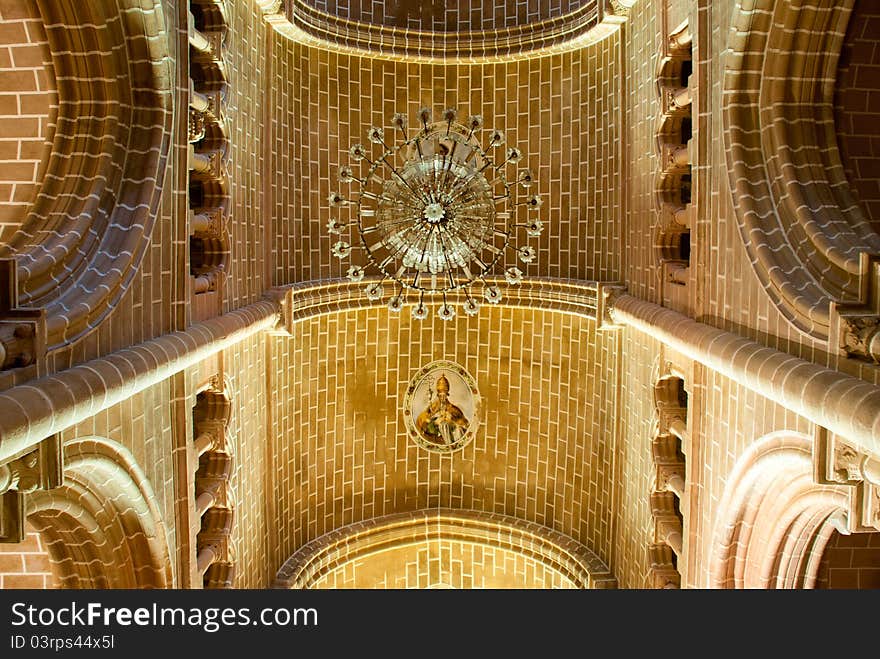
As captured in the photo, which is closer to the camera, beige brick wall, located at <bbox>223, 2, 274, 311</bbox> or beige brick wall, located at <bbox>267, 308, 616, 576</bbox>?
beige brick wall, located at <bbox>223, 2, 274, 311</bbox>

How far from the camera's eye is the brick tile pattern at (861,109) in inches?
256

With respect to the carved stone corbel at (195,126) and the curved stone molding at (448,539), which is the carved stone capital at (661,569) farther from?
the carved stone corbel at (195,126)

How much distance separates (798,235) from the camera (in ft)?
20.5

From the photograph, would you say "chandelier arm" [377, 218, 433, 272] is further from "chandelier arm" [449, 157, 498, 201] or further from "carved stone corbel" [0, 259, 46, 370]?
"carved stone corbel" [0, 259, 46, 370]

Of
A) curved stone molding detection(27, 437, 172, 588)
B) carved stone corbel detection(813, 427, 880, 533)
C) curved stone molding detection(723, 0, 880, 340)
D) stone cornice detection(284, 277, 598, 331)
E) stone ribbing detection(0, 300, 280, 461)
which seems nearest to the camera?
stone ribbing detection(0, 300, 280, 461)

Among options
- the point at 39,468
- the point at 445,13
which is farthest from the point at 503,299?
the point at 39,468

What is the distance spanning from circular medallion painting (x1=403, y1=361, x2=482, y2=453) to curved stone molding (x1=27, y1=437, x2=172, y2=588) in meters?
5.69

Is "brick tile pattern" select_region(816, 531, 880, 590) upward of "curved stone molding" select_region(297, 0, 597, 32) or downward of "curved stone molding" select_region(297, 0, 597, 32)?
downward

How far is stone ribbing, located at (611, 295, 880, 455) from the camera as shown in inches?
178

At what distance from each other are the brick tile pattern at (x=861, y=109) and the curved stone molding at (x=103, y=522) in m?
6.33

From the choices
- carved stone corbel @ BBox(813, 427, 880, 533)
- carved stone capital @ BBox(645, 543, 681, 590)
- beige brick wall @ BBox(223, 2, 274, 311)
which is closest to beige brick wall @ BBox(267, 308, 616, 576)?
beige brick wall @ BBox(223, 2, 274, 311)

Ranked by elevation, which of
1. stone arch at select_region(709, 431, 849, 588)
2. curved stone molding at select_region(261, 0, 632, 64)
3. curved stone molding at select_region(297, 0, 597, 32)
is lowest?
stone arch at select_region(709, 431, 849, 588)

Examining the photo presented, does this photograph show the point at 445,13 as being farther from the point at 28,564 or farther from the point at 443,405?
the point at 28,564

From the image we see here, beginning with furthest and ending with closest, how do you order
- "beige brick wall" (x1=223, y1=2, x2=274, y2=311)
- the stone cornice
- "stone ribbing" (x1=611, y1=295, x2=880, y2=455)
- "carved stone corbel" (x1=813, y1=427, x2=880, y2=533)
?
the stone cornice
"beige brick wall" (x1=223, y1=2, x2=274, y2=311)
"carved stone corbel" (x1=813, y1=427, x2=880, y2=533)
"stone ribbing" (x1=611, y1=295, x2=880, y2=455)
